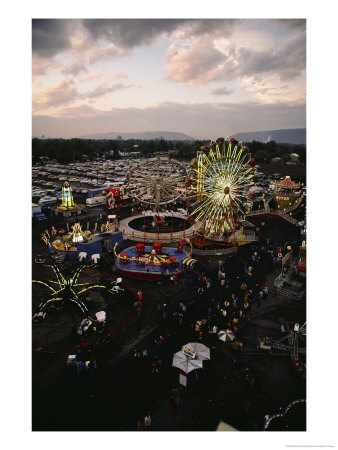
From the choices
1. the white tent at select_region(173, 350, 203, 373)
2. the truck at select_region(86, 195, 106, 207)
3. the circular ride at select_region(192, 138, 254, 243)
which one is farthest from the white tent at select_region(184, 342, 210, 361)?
the truck at select_region(86, 195, 106, 207)

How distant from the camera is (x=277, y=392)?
14.3 metres

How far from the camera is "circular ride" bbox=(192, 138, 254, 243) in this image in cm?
3153

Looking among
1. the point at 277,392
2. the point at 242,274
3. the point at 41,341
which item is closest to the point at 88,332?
the point at 41,341

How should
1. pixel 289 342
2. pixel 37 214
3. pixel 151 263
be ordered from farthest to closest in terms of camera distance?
pixel 37 214 < pixel 151 263 < pixel 289 342

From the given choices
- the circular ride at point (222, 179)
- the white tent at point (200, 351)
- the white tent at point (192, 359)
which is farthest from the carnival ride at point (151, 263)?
the white tent at point (192, 359)

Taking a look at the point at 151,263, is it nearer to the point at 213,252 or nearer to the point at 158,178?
the point at 213,252

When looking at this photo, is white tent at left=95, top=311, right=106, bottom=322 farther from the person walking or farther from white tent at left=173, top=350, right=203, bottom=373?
the person walking

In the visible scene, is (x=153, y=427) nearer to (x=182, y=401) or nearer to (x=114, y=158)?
(x=182, y=401)

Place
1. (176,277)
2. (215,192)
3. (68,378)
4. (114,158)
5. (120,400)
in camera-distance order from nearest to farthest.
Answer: (120,400) → (68,378) → (176,277) → (215,192) → (114,158)

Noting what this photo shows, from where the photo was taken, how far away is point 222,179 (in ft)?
104

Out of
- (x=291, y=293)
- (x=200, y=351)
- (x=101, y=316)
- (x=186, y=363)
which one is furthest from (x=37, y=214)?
(x=291, y=293)

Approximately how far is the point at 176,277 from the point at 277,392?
13194mm

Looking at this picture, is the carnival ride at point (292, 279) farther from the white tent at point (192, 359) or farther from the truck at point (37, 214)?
the truck at point (37, 214)

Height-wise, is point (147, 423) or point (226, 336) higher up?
point (226, 336)
